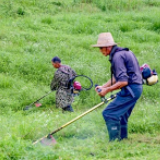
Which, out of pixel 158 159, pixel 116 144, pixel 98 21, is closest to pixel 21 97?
pixel 116 144

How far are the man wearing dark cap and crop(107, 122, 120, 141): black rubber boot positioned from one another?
3.06 meters

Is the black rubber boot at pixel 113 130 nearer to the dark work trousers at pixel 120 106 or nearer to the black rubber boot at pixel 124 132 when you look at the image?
the dark work trousers at pixel 120 106

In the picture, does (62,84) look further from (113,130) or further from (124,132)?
(113,130)

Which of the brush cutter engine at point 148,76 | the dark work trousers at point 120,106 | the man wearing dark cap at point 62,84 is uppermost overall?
the brush cutter engine at point 148,76

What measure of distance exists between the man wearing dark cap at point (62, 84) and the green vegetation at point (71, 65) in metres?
0.32

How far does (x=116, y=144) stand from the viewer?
19.4ft

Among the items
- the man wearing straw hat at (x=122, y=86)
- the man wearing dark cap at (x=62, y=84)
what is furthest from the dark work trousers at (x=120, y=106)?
the man wearing dark cap at (x=62, y=84)

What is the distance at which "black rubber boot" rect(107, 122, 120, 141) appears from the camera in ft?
19.4

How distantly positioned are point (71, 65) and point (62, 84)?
219cm

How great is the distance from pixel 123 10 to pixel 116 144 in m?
11.3

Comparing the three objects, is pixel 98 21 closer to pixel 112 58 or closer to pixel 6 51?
pixel 6 51

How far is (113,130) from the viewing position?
5.96 meters

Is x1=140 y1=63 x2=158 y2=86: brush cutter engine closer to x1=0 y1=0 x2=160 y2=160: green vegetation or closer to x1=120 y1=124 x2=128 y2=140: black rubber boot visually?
x1=120 y1=124 x2=128 y2=140: black rubber boot

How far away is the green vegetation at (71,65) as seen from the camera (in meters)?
5.75
